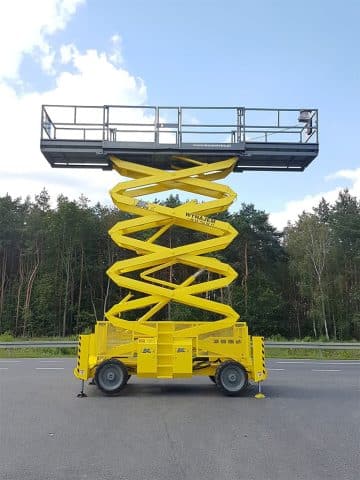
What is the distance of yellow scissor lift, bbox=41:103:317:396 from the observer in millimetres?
10312

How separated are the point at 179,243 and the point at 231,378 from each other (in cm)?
3510

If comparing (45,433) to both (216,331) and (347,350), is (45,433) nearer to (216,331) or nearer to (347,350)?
(216,331)

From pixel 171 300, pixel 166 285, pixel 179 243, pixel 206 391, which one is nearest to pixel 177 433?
pixel 206 391

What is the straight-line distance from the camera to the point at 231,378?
10.3m

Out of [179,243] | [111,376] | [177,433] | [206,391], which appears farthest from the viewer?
[179,243]

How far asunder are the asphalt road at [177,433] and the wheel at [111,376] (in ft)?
0.67

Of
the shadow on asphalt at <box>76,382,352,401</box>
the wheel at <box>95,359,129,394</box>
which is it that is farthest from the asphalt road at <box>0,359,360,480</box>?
the wheel at <box>95,359,129,394</box>

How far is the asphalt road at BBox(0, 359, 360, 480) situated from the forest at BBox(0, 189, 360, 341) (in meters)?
34.8

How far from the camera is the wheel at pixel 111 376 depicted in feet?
33.4

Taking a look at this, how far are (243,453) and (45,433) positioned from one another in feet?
9.56

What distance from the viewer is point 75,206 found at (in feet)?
159

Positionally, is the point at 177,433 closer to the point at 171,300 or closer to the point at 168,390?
the point at 168,390

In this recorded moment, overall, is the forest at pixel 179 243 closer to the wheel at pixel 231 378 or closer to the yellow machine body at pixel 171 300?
the yellow machine body at pixel 171 300

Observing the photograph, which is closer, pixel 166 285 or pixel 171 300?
pixel 171 300
